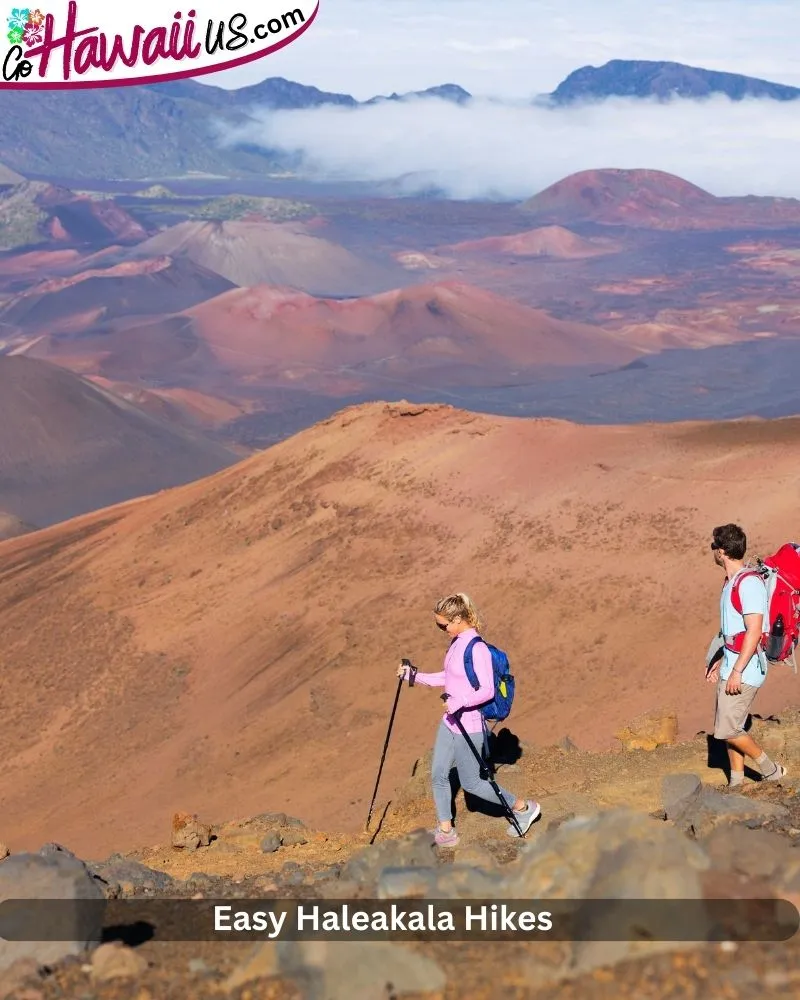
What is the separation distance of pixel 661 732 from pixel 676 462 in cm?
709

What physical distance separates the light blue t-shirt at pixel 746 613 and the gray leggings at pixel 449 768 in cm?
125

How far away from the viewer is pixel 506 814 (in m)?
6.51

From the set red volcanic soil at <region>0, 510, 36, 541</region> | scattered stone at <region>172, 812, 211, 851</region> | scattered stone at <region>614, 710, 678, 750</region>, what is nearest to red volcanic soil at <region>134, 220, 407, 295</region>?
red volcanic soil at <region>0, 510, 36, 541</region>

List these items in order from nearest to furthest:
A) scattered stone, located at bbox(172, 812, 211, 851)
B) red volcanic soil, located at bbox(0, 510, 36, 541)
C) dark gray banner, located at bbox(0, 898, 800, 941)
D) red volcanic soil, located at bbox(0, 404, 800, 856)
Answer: dark gray banner, located at bbox(0, 898, 800, 941) < scattered stone, located at bbox(172, 812, 211, 851) < red volcanic soil, located at bbox(0, 404, 800, 856) < red volcanic soil, located at bbox(0, 510, 36, 541)

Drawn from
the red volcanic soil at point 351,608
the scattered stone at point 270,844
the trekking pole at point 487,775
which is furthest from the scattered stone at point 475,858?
the red volcanic soil at point 351,608

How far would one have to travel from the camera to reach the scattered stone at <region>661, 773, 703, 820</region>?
6.13m

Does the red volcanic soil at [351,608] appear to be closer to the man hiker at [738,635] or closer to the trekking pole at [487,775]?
the man hiker at [738,635]

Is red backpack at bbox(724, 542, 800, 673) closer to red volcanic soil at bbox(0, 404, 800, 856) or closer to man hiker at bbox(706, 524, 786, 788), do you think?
man hiker at bbox(706, 524, 786, 788)

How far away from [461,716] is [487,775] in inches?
14.6

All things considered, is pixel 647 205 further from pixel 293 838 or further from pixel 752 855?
pixel 752 855

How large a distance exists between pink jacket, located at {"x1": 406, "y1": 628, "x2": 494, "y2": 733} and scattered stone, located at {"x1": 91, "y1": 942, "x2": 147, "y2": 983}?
231 cm

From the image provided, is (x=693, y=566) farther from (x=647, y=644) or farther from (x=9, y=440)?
(x=9, y=440)

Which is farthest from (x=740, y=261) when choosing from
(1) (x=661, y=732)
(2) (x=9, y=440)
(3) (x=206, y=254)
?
(1) (x=661, y=732)

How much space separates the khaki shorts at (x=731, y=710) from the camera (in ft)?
20.7
